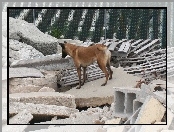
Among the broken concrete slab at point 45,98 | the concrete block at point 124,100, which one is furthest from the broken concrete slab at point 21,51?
the concrete block at point 124,100

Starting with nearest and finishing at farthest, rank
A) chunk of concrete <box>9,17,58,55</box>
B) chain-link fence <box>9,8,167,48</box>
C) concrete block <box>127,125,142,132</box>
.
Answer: concrete block <box>127,125,142,132</box>
chain-link fence <box>9,8,167,48</box>
chunk of concrete <box>9,17,58,55</box>

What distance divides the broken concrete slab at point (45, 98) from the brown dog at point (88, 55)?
17 cm

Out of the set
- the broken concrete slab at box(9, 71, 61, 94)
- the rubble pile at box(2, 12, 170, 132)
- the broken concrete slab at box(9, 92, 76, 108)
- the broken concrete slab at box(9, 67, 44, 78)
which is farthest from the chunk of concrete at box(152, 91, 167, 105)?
the broken concrete slab at box(9, 67, 44, 78)

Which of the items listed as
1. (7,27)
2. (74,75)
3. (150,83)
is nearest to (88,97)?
(74,75)

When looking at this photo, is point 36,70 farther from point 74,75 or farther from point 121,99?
point 121,99

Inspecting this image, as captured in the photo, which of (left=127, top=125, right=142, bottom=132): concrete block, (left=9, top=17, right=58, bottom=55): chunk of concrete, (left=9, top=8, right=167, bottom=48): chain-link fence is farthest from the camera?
(left=9, top=17, right=58, bottom=55): chunk of concrete

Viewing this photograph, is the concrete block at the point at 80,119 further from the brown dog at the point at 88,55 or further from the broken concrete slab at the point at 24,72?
the broken concrete slab at the point at 24,72

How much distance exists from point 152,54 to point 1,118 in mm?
1199

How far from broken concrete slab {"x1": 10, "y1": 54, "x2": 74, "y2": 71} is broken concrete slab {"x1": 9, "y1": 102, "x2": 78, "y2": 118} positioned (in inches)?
11.7

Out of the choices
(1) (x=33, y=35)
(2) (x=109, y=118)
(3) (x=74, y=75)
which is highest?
(1) (x=33, y=35)

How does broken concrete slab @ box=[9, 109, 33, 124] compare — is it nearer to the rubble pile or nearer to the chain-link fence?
the rubble pile

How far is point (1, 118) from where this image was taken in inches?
173

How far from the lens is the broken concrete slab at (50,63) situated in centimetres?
454

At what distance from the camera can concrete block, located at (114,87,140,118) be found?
4398 mm
